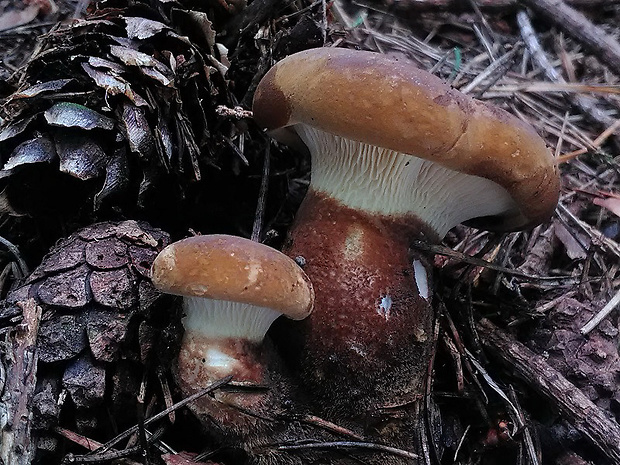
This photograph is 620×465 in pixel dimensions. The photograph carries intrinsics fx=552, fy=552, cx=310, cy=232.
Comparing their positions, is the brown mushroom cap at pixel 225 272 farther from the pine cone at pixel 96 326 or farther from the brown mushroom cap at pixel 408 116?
the brown mushroom cap at pixel 408 116

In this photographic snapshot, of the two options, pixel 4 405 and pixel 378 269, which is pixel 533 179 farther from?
pixel 4 405

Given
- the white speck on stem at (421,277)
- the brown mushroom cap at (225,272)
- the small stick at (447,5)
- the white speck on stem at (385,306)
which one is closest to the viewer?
the brown mushroom cap at (225,272)

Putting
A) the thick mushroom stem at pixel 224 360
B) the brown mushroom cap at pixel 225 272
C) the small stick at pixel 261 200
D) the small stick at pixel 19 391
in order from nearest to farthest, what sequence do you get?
1. the small stick at pixel 19 391
2. the brown mushroom cap at pixel 225 272
3. the thick mushroom stem at pixel 224 360
4. the small stick at pixel 261 200

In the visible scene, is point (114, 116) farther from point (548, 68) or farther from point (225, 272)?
point (548, 68)

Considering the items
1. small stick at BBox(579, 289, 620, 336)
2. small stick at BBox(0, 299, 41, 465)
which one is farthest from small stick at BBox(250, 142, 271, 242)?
small stick at BBox(579, 289, 620, 336)

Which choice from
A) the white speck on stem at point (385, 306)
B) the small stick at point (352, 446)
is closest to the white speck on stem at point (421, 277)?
the white speck on stem at point (385, 306)

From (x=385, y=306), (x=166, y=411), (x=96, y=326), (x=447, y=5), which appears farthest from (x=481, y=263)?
(x=447, y=5)
